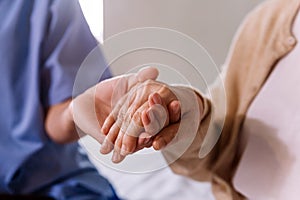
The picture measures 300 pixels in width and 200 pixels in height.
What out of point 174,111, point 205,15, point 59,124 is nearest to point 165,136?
point 174,111

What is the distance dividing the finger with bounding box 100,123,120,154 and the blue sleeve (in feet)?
0.72

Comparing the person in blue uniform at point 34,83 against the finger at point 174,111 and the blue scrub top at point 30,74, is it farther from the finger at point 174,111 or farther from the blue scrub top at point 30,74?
the finger at point 174,111

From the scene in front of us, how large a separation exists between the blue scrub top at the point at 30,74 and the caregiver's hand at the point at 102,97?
0.18 meters

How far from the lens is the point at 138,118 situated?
0.31m

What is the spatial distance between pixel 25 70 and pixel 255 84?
0.28 metres

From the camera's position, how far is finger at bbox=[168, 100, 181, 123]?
1.12 ft

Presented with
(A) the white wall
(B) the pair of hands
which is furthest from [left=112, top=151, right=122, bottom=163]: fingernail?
(A) the white wall

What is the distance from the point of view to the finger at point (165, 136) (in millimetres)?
338

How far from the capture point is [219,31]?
85 centimetres

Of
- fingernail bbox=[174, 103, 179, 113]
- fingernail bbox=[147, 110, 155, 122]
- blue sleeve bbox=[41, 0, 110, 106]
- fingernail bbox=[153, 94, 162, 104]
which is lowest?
blue sleeve bbox=[41, 0, 110, 106]

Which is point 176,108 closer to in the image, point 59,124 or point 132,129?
point 132,129

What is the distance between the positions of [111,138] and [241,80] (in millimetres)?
297

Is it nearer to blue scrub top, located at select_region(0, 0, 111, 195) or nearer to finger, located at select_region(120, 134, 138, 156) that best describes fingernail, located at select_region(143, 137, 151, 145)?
finger, located at select_region(120, 134, 138, 156)

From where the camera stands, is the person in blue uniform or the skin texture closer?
the skin texture
